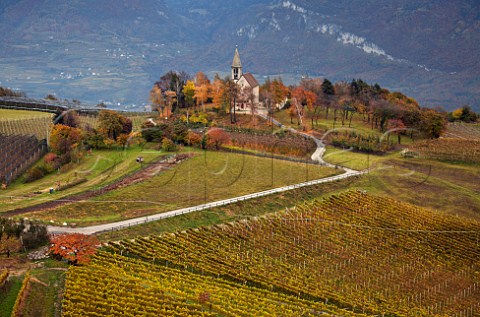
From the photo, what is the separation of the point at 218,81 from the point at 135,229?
62430 millimetres

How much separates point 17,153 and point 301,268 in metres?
44.0

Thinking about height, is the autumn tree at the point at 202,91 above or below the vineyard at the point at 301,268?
above

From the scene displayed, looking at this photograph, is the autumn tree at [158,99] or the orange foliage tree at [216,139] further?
the autumn tree at [158,99]

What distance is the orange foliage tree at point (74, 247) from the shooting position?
41.8 m

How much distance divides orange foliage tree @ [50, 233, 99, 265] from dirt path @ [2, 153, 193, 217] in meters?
9.54

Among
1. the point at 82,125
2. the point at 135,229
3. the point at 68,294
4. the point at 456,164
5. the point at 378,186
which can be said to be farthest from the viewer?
the point at 82,125

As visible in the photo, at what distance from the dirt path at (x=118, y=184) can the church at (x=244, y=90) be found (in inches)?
1101

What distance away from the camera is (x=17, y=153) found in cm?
7281

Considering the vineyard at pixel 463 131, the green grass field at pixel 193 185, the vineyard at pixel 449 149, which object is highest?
the vineyard at pixel 463 131

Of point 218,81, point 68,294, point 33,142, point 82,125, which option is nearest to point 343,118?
point 218,81

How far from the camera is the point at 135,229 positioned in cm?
4891

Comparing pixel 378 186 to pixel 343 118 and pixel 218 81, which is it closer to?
pixel 343 118

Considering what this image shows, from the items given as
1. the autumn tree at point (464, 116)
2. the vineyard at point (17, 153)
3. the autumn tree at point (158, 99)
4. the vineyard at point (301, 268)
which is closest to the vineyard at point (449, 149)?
the vineyard at point (301, 268)

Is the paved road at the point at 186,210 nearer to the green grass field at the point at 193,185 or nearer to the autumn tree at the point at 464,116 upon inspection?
the green grass field at the point at 193,185
